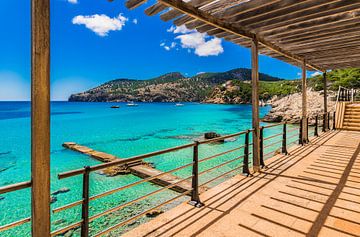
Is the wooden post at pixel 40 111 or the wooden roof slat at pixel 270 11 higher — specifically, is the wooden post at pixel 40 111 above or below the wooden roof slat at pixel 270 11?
below

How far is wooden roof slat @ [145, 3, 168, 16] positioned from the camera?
113 inches

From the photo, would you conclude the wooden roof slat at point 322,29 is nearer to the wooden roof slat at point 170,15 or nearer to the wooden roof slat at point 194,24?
the wooden roof slat at point 194,24

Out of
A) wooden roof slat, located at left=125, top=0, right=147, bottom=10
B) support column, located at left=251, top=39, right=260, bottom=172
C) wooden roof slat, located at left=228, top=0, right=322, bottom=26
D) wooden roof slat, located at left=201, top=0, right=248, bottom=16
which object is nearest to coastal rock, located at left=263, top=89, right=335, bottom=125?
support column, located at left=251, top=39, right=260, bottom=172

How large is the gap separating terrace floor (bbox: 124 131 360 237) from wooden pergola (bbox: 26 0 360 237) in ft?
3.10

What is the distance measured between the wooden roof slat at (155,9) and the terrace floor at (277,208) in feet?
8.98

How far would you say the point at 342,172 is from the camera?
177 inches

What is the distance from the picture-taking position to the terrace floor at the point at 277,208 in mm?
2494

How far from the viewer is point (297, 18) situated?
139 inches

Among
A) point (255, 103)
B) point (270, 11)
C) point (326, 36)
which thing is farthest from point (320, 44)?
point (270, 11)

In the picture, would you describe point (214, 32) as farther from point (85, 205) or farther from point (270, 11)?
point (85, 205)

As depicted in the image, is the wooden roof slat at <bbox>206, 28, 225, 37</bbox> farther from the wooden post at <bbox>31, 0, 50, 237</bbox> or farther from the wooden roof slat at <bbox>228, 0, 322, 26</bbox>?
the wooden post at <bbox>31, 0, 50, 237</bbox>

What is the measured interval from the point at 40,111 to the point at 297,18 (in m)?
3.87

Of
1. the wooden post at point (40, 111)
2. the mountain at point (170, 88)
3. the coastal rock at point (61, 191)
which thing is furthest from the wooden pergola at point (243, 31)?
the mountain at point (170, 88)

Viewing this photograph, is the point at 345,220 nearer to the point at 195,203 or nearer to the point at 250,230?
the point at 250,230
